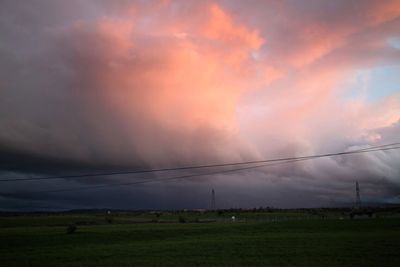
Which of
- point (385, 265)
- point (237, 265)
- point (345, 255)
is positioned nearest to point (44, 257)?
point (237, 265)

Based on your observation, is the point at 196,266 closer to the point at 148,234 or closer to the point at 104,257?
the point at 104,257

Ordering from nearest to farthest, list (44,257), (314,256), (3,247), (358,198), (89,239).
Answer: (314,256) < (44,257) < (3,247) < (89,239) < (358,198)

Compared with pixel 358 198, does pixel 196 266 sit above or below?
below

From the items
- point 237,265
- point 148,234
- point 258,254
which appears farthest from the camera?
point 148,234

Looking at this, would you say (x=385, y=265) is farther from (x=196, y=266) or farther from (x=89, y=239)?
(x=89, y=239)

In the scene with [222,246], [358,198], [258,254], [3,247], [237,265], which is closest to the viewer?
[237,265]

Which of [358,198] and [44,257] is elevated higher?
[358,198]

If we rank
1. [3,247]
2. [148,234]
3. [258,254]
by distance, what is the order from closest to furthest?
1. [258,254]
2. [3,247]
3. [148,234]

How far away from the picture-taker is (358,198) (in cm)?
15425

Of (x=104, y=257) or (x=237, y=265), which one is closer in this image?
(x=237, y=265)

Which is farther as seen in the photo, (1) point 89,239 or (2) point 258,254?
(1) point 89,239

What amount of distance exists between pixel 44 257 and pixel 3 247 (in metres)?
22.7

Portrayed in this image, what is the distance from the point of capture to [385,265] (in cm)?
3956

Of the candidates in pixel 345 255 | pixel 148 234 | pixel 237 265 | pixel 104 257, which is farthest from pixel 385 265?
Result: pixel 148 234
